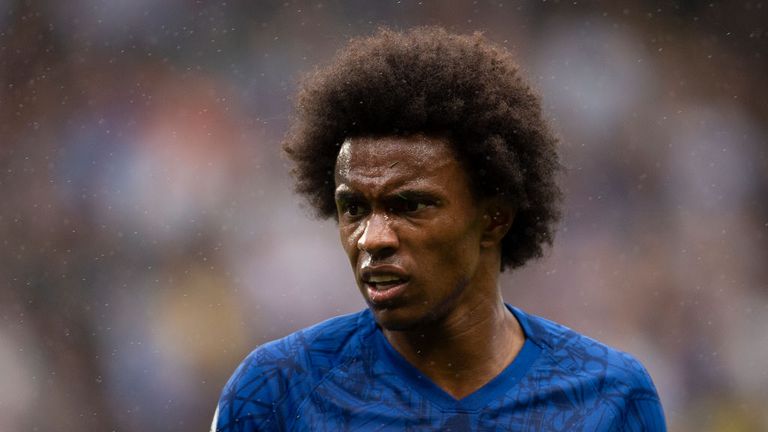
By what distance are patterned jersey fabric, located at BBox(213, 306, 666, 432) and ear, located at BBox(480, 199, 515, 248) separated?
0.32 m

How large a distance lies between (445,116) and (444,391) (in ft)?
2.43

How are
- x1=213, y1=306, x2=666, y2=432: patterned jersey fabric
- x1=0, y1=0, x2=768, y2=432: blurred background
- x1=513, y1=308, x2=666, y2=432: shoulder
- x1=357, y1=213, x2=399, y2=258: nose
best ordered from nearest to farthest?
x1=357, y1=213, x2=399, y2=258: nose, x1=213, y1=306, x2=666, y2=432: patterned jersey fabric, x1=513, y1=308, x2=666, y2=432: shoulder, x1=0, y1=0, x2=768, y2=432: blurred background

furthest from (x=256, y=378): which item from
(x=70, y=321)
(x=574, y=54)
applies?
(x=574, y=54)


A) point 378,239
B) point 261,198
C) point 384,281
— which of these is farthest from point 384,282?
point 261,198

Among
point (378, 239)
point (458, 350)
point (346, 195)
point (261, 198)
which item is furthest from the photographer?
point (261, 198)

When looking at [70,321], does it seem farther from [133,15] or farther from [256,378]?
[256,378]

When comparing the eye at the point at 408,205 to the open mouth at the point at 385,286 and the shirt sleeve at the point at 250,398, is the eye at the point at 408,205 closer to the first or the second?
the open mouth at the point at 385,286

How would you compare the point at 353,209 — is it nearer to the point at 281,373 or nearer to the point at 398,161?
the point at 398,161

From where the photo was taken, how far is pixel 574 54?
718cm

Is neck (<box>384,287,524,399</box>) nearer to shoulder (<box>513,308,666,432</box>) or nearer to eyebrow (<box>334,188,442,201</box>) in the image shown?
shoulder (<box>513,308,666,432</box>)

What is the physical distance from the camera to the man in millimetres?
2883

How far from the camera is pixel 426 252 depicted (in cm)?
287

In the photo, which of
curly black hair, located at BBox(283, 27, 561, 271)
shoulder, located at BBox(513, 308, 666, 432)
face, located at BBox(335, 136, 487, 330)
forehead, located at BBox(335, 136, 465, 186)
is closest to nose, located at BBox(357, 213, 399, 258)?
face, located at BBox(335, 136, 487, 330)

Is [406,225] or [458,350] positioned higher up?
[406,225]
